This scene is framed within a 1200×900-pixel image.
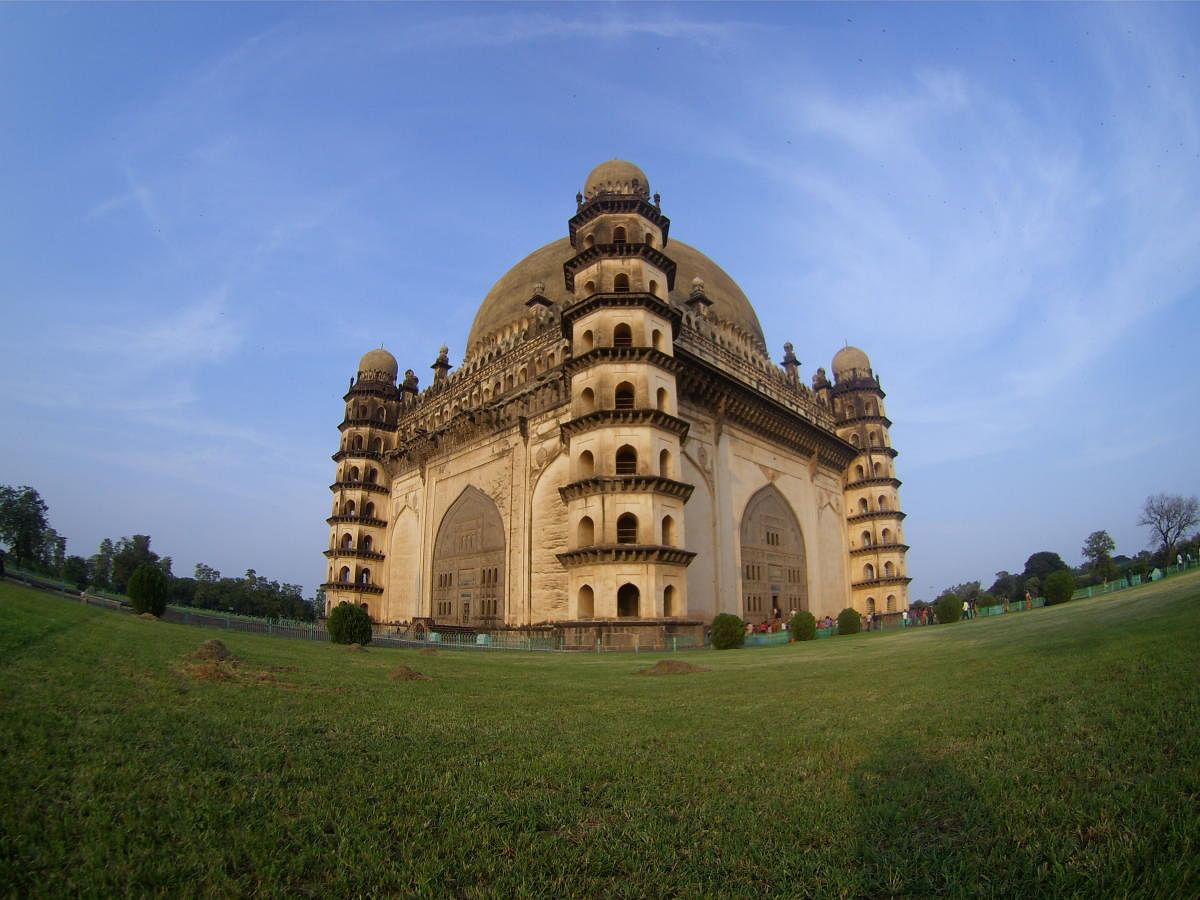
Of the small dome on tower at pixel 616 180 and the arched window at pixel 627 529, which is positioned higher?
the small dome on tower at pixel 616 180

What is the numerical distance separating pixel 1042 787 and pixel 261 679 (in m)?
7.95

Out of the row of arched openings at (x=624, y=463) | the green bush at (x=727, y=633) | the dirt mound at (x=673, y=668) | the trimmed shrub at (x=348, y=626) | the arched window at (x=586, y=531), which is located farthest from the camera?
the row of arched openings at (x=624, y=463)

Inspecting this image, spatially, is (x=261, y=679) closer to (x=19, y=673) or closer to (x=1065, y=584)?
(x=19, y=673)

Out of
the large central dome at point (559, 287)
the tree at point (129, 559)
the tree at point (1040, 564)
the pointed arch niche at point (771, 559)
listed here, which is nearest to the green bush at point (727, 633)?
the pointed arch niche at point (771, 559)

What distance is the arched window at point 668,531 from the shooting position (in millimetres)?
23328

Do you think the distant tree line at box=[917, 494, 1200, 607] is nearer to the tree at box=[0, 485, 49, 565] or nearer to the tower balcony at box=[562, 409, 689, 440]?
the tower balcony at box=[562, 409, 689, 440]

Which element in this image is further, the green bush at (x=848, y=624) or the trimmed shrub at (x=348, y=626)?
the green bush at (x=848, y=624)

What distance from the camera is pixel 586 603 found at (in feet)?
76.3

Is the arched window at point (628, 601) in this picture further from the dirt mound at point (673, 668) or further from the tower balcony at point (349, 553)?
the tower balcony at point (349, 553)

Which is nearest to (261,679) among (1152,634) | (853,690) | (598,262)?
(853,690)

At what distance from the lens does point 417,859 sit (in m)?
3.26

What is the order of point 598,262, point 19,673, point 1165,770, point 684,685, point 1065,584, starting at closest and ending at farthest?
point 1165,770 → point 19,673 → point 684,685 → point 1065,584 → point 598,262

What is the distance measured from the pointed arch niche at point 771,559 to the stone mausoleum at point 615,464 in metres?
0.14

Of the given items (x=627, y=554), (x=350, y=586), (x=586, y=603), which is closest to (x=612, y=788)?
(x=627, y=554)
